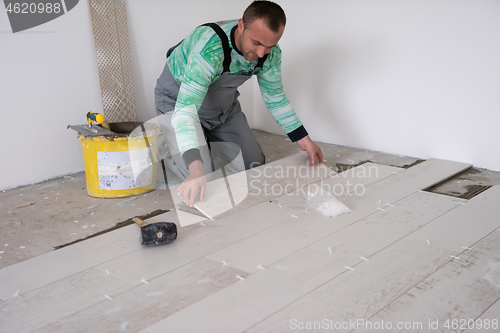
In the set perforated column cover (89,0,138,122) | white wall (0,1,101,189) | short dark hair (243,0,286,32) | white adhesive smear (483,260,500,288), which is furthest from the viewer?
perforated column cover (89,0,138,122)

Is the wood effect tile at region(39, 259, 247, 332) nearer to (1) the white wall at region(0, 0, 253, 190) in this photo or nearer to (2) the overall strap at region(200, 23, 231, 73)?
(2) the overall strap at region(200, 23, 231, 73)

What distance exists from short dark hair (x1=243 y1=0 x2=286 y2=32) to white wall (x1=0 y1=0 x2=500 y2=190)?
1.29 metres

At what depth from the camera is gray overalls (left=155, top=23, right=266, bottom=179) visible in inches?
95.2

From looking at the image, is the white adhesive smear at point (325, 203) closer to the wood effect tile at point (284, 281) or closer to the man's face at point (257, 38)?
the wood effect tile at point (284, 281)

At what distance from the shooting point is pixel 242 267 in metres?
1.46

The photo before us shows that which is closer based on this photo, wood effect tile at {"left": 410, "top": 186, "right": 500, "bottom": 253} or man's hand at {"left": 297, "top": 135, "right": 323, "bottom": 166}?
wood effect tile at {"left": 410, "top": 186, "right": 500, "bottom": 253}

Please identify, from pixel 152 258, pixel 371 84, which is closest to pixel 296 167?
pixel 371 84

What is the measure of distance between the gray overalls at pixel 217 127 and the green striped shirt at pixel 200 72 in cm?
8

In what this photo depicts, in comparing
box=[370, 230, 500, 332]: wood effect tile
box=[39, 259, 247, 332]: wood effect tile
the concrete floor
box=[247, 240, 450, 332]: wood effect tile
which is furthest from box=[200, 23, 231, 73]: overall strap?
box=[370, 230, 500, 332]: wood effect tile

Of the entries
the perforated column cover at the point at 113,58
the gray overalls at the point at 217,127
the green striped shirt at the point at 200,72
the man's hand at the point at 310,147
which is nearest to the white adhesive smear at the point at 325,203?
A: the man's hand at the point at 310,147

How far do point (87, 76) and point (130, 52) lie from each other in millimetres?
354

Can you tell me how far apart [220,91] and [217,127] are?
0.35m

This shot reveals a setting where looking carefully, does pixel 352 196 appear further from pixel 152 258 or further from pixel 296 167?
pixel 152 258

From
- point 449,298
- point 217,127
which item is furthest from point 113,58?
point 449,298
